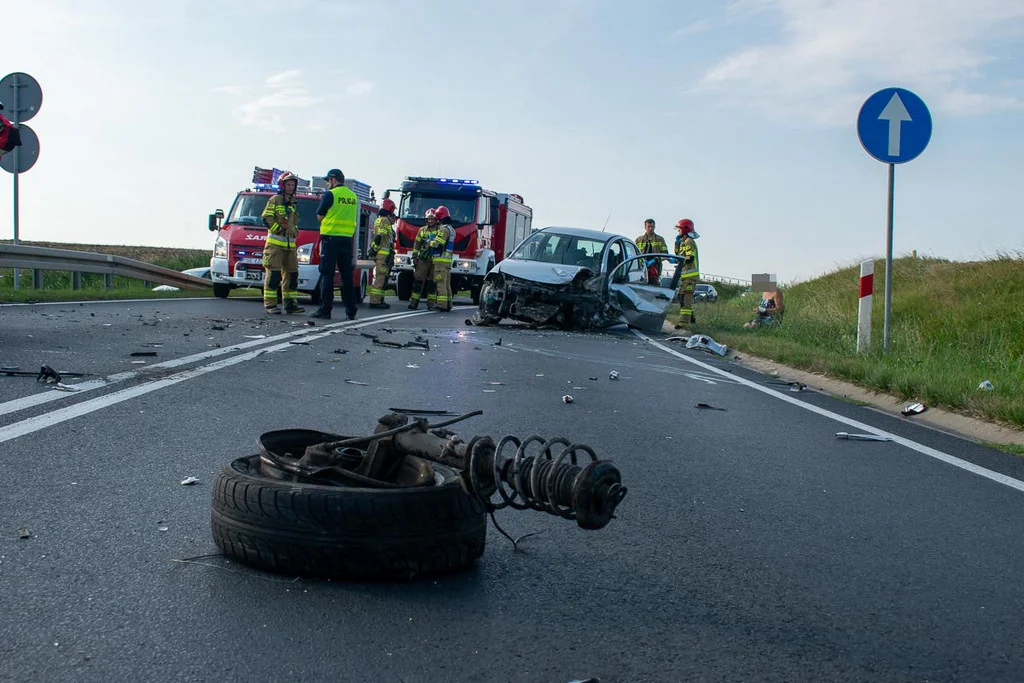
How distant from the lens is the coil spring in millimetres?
3423

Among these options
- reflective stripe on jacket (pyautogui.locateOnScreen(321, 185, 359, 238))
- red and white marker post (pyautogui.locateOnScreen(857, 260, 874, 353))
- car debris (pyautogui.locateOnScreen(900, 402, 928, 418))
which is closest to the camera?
car debris (pyautogui.locateOnScreen(900, 402, 928, 418))

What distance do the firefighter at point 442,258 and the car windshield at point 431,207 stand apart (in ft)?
17.7

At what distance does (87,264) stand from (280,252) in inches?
218

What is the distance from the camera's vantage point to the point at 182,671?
9.42 feet

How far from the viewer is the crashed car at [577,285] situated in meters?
17.8

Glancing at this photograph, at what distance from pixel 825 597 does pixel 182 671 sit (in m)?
2.09

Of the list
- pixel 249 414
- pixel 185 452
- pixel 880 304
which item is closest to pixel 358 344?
pixel 249 414

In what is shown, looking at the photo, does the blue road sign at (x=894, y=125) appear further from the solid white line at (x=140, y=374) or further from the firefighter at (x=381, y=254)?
the firefighter at (x=381, y=254)

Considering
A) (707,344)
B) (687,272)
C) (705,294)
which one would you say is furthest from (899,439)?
(705,294)

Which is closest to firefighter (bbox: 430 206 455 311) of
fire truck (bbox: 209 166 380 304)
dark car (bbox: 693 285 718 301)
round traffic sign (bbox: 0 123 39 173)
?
fire truck (bbox: 209 166 380 304)

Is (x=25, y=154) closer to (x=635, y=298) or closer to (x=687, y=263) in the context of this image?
(x=635, y=298)

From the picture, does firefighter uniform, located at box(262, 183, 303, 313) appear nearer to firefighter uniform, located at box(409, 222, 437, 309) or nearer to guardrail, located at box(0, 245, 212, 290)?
guardrail, located at box(0, 245, 212, 290)

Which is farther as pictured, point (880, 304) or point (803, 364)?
point (880, 304)

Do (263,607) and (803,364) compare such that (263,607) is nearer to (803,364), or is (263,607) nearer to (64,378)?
(64,378)
